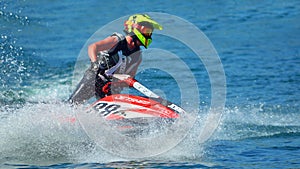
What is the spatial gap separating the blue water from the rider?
2.18 feet

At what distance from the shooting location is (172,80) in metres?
15.7

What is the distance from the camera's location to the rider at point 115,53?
9.71 meters

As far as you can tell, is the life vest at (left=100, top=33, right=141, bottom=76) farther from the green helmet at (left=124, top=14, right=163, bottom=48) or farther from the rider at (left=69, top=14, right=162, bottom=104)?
the green helmet at (left=124, top=14, right=163, bottom=48)

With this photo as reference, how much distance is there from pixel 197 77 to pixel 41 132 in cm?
706

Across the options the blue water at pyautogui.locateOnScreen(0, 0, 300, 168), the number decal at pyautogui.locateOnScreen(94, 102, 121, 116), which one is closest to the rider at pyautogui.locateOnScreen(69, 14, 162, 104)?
the number decal at pyautogui.locateOnScreen(94, 102, 121, 116)

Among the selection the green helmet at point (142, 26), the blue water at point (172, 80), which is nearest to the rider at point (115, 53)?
the green helmet at point (142, 26)

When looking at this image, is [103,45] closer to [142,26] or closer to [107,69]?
[107,69]

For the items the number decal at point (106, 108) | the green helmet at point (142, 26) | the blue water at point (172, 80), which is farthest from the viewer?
the green helmet at point (142, 26)

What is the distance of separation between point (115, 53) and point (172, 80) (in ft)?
19.5

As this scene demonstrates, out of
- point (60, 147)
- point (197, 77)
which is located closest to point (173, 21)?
point (197, 77)

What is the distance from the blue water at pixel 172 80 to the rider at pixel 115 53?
2.18 ft

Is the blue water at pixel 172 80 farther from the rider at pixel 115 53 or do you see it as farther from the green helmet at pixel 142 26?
the green helmet at pixel 142 26

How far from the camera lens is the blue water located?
9.11 metres

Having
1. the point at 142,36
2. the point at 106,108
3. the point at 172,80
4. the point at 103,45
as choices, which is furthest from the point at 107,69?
the point at 172,80
